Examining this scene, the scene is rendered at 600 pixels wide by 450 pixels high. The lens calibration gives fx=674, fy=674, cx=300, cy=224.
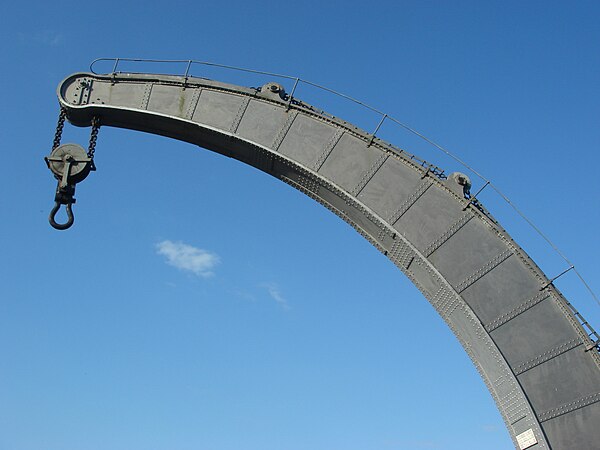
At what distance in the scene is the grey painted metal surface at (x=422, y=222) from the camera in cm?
1020

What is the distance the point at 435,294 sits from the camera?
37.6ft

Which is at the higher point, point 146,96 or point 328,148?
point 146,96

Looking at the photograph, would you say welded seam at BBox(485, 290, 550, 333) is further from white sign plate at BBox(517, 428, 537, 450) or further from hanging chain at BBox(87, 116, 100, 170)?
hanging chain at BBox(87, 116, 100, 170)

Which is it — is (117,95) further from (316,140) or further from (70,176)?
(316,140)

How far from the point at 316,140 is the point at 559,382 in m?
5.74

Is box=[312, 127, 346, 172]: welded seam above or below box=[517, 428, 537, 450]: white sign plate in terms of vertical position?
above

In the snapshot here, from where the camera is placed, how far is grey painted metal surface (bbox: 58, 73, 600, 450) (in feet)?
33.4

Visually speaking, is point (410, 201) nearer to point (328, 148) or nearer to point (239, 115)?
point (328, 148)

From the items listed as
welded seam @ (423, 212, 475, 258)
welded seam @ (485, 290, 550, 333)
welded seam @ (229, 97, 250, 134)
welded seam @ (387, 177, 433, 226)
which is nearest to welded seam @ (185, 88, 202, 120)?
welded seam @ (229, 97, 250, 134)

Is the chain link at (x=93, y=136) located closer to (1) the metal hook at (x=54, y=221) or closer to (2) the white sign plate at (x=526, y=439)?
(1) the metal hook at (x=54, y=221)

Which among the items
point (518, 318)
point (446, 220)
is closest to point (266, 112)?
point (446, 220)

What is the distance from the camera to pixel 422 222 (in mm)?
11586

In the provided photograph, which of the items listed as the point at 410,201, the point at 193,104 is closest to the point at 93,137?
the point at 193,104

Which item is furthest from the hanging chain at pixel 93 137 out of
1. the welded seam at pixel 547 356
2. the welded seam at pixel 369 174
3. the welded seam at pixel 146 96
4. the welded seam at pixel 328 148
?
the welded seam at pixel 547 356
